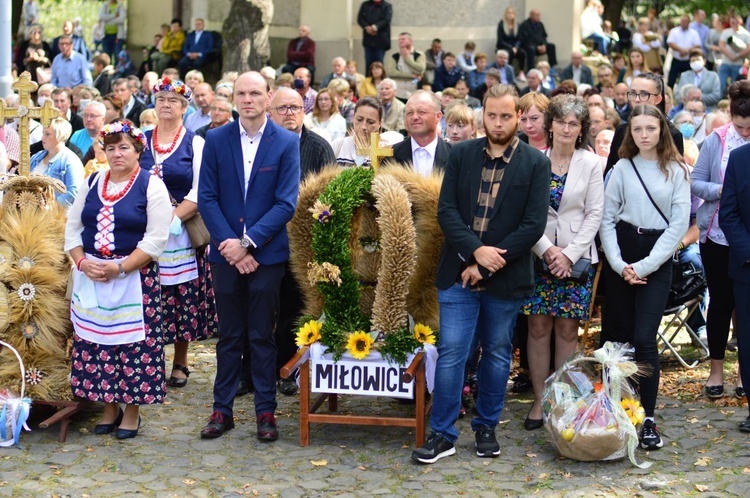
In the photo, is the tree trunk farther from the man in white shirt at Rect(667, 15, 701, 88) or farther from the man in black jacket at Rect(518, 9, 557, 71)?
the man in white shirt at Rect(667, 15, 701, 88)

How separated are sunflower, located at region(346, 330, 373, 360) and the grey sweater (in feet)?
4.98

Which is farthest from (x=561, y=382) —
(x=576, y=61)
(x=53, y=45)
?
(x=53, y=45)

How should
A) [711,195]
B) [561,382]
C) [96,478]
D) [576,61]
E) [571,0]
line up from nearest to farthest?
1. [96,478]
2. [561,382]
3. [711,195]
4. [576,61]
5. [571,0]

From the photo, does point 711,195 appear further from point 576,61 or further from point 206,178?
point 576,61

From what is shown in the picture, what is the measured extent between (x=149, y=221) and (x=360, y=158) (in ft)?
5.96

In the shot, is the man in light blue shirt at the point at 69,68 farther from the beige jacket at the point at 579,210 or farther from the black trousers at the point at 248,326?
the beige jacket at the point at 579,210

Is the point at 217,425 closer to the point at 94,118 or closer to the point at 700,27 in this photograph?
the point at 94,118

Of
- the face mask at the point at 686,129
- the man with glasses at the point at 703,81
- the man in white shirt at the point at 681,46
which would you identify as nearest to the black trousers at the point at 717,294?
the face mask at the point at 686,129

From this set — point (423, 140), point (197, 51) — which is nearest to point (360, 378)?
point (423, 140)

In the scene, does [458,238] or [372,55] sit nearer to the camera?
[458,238]

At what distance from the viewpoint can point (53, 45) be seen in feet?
74.2

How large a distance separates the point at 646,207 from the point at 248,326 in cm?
246

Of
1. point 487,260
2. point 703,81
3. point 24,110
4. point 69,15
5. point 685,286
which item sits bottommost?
point 685,286

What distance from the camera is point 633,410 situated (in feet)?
21.6
